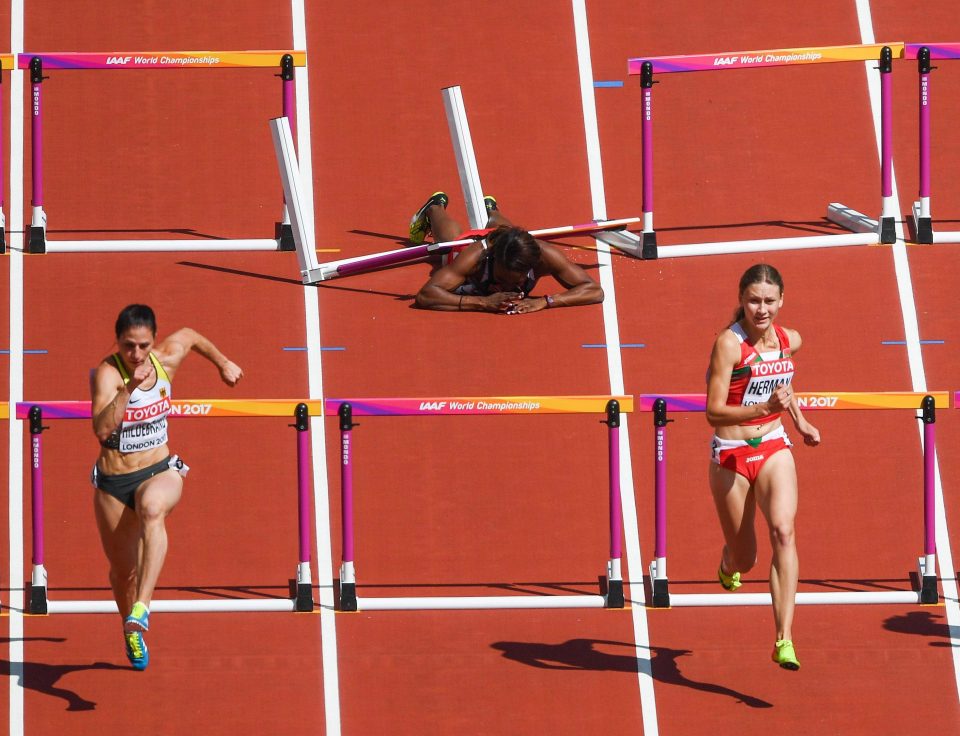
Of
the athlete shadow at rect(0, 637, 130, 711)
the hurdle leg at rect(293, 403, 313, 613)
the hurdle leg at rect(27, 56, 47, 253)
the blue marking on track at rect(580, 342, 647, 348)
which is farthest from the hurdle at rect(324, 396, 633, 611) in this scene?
the hurdle leg at rect(27, 56, 47, 253)

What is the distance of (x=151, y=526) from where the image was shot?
10.3 metres

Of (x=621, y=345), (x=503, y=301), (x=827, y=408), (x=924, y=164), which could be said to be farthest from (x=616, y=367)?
(x=924, y=164)

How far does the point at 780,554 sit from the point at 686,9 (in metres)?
7.21

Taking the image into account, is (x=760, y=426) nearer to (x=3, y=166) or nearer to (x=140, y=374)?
(x=140, y=374)

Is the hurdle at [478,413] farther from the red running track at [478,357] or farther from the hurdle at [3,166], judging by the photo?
the hurdle at [3,166]

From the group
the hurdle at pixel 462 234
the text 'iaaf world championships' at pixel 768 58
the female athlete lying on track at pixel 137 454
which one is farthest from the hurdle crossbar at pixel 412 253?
the female athlete lying on track at pixel 137 454

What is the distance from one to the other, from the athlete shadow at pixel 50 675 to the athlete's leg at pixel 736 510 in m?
3.19

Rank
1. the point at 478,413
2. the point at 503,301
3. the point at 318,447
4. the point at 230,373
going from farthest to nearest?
1. the point at 503,301
2. the point at 318,447
3. the point at 478,413
4. the point at 230,373

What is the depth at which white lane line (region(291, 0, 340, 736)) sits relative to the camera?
11.2 metres

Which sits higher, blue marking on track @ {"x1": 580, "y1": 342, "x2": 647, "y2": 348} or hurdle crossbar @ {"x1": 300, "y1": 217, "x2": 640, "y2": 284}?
hurdle crossbar @ {"x1": 300, "y1": 217, "x2": 640, "y2": 284}

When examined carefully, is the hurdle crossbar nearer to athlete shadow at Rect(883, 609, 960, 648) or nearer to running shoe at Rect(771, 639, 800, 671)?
athlete shadow at Rect(883, 609, 960, 648)

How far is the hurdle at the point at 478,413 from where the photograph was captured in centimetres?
1126

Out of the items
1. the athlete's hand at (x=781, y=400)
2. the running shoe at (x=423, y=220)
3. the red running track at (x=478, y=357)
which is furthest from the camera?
the running shoe at (x=423, y=220)

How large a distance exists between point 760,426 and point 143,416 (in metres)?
2.93
